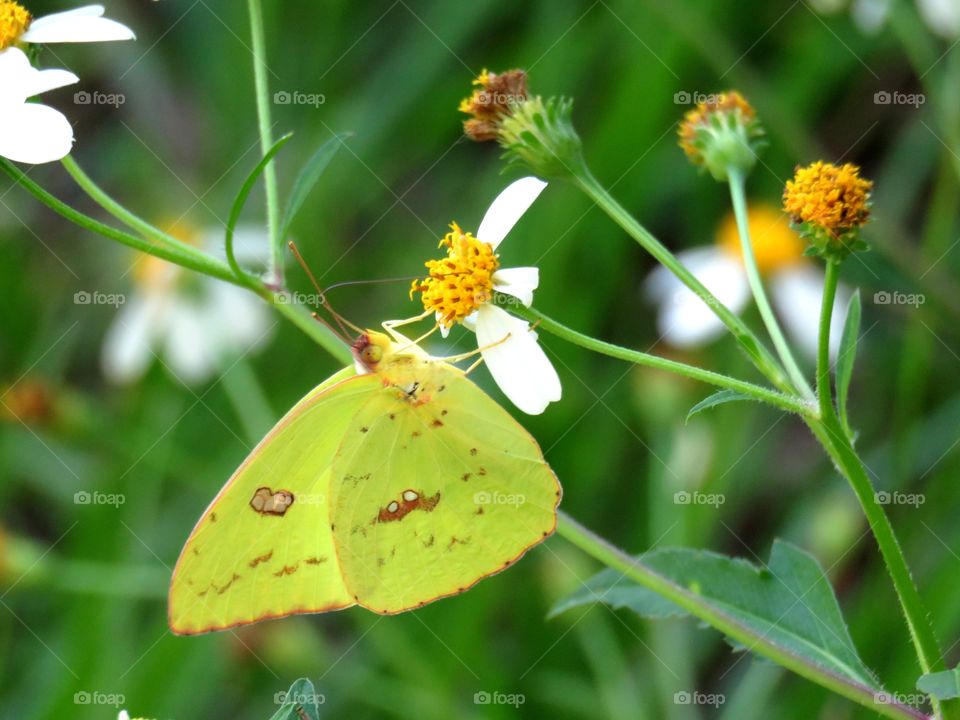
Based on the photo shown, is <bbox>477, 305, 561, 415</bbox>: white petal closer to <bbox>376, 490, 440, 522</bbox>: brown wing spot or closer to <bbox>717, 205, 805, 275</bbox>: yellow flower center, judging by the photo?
<bbox>376, 490, 440, 522</bbox>: brown wing spot

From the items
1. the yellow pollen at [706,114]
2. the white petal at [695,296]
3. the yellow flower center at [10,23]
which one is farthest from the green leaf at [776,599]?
the white petal at [695,296]

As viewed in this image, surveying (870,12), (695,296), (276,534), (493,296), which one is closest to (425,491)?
(276,534)

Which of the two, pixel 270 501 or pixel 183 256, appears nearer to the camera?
pixel 183 256

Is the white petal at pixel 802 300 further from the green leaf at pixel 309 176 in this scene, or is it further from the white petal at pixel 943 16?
the green leaf at pixel 309 176

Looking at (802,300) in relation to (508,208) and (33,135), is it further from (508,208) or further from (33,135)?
(33,135)

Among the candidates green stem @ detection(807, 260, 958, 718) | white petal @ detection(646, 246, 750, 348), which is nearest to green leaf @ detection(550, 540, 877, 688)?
green stem @ detection(807, 260, 958, 718)

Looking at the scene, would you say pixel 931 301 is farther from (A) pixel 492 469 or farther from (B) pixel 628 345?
(A) pixel 492 469

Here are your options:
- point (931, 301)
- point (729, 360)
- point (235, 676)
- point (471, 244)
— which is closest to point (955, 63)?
point (931, 301)
